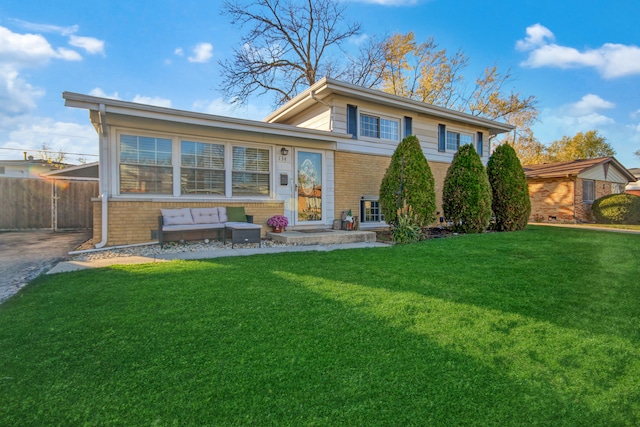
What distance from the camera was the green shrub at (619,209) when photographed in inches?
579

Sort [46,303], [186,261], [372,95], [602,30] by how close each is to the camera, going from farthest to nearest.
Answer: [602,30] → [372,95] → [186,261] → [46,303]

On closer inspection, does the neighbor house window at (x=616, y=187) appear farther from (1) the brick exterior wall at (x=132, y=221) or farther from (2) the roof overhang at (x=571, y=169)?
(1) the brick exterior wall at (x=132, y=221)

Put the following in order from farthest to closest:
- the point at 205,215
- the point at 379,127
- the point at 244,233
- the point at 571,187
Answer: the point at 571,187
the point at 379,127
the point at 205,215
the point at 244,233

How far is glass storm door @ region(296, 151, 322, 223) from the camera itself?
8.97 m

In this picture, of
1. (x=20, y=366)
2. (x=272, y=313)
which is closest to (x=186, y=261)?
(x=272, y=313)

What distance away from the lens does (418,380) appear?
6.33 ft

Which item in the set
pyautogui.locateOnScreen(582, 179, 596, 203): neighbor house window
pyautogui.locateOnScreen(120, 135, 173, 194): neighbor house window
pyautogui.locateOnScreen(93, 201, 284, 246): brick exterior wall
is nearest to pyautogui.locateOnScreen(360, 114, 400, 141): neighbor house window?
pyautogui.locateOnScreen(93, 201, 284, 246): brick exterior wall

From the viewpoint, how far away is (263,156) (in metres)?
8.40

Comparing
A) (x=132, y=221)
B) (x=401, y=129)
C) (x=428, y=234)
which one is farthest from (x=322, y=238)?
(x=401, y=129)

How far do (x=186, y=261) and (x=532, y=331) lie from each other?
4.68m

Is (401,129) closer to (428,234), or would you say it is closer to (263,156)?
(428,234)

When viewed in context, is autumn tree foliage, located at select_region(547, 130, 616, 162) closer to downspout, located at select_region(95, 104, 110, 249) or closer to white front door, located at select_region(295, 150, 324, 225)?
white front door, located at select_region(295, 150, 324, 225)

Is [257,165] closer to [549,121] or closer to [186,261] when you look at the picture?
[186,261]

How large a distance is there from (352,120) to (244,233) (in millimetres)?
5077
